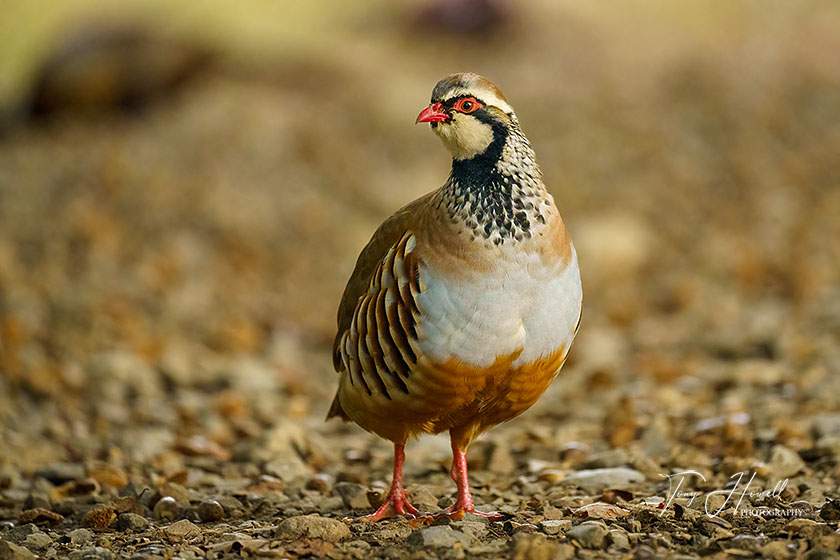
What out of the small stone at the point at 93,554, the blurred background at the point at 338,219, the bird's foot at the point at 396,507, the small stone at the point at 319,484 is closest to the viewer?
the small stone at the point at 93,554

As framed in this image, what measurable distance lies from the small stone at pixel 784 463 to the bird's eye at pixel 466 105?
2094 mm

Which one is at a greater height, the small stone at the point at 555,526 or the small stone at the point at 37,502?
the small stone at the point at 37,502

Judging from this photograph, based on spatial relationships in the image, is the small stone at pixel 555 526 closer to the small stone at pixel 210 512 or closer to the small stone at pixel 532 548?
the small stone at pixel 532 548

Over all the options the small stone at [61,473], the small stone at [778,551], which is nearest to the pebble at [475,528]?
the small stone at [778,551]

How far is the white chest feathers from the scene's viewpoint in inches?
150

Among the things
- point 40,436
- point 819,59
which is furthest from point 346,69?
point 40,436

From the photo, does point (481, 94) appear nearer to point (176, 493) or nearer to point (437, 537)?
point (437, 537)

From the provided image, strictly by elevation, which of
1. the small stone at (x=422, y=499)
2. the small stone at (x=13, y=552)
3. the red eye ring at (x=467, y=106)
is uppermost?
the red eye ring at (x=467, y=106)

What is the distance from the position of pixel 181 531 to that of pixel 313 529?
56cm

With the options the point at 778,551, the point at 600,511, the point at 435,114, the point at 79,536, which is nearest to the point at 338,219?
the point at 435,114

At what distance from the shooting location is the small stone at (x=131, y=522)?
4.15 metres

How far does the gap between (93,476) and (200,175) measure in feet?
20.7

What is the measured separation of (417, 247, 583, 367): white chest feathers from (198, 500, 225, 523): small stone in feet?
3.94

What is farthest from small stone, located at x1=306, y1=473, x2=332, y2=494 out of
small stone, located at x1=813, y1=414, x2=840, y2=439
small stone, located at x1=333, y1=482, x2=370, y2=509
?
small stone, located at x1=813, y1=414, x2=840, y2=439
